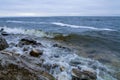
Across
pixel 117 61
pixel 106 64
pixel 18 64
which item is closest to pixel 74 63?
pixel 106 64

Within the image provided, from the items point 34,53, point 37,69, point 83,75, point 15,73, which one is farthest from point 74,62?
point 15,73

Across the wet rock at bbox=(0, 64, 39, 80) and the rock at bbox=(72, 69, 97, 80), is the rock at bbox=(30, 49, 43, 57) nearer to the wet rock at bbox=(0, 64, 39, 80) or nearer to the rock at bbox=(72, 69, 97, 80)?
the rock at bbox=(72, 69, 97, 80)

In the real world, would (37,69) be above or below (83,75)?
above

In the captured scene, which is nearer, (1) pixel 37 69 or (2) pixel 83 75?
(1) pixel 37 69

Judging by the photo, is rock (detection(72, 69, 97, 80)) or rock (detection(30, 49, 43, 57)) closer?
rock (detection(72, 69, 97, 80))

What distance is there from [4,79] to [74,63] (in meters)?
4.80

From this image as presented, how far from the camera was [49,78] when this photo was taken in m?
4.81

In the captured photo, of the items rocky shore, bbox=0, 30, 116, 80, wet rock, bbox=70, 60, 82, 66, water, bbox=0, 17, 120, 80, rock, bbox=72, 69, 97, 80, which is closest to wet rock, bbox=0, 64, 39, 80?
rocky shore, bbox=0, 30, 116, 80

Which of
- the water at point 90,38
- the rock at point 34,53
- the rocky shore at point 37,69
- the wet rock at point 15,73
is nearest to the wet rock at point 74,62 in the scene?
the rocky shore at point 37,69

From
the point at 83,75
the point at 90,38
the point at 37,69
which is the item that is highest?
the point at 37,69

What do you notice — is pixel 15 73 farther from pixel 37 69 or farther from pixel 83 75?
pixel 83 75

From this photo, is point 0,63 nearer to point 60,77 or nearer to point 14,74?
point 14,74

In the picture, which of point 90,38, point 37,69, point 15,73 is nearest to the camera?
point 15,73

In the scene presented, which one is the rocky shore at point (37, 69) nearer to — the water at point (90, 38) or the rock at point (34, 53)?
the rock at point (34, 53)
